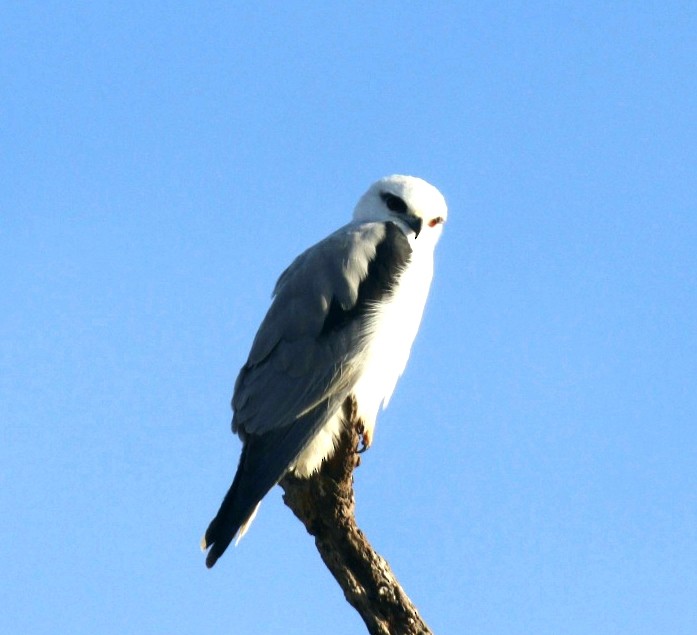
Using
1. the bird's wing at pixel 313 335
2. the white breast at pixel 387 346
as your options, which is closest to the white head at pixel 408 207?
the white breast at pixel 387 346

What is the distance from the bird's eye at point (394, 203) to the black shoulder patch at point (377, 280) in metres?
0.61

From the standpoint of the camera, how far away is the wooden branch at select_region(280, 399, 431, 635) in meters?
5.46

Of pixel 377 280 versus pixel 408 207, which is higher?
pixel 408 207

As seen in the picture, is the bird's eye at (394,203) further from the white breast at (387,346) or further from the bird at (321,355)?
the white breast at (387,346)

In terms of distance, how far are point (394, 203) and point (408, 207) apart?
4.6 inches

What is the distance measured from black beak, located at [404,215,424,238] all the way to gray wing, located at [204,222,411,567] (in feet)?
1.68

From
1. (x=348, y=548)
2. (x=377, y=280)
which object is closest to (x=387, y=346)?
(x=377, y=280)

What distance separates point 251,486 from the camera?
6.11 m

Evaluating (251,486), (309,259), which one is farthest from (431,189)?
(251,486)

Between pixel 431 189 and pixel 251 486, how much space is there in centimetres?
269

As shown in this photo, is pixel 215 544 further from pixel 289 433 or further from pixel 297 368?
pixel 297 368

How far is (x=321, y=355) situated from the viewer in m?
6.73

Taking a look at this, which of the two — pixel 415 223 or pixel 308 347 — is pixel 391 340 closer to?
pixel 308 347

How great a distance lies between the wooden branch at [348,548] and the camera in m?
5.46
